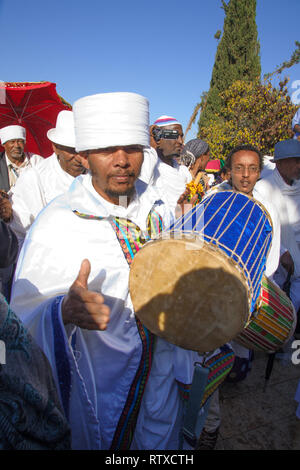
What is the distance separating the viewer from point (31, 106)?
430cm

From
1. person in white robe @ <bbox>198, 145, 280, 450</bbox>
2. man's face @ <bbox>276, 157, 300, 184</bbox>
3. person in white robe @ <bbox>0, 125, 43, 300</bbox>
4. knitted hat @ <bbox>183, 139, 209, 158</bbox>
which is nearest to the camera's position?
person in white robe @ <bbox>198, 145, 280, 450</bbox>

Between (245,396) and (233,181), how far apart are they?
2.22m

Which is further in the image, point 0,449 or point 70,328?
point 70,328

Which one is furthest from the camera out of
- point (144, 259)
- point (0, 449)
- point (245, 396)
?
point (245, 396)

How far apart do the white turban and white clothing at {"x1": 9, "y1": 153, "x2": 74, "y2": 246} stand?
1.46 meters

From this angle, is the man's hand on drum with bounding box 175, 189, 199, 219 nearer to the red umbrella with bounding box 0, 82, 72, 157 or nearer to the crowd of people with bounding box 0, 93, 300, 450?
the crowd of people with bounding box 0, 93, 300, 450

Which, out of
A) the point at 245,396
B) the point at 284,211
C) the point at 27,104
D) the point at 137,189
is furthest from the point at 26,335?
the point at 27,104

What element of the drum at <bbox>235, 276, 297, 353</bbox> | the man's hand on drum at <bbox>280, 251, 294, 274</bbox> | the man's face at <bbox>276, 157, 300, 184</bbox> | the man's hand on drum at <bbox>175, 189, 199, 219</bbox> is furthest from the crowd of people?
the man's face at <bbox>276, 157, 300, 184</bbox>

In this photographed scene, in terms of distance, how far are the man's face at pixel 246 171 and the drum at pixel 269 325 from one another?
1.24m

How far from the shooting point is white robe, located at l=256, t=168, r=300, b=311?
3.46 meters

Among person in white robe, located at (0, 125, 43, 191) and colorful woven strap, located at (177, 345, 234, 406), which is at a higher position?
person in white robe, located at (0, 125, 43, 191)

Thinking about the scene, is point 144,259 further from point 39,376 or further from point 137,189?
point 137,189

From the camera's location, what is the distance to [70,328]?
142 cm
